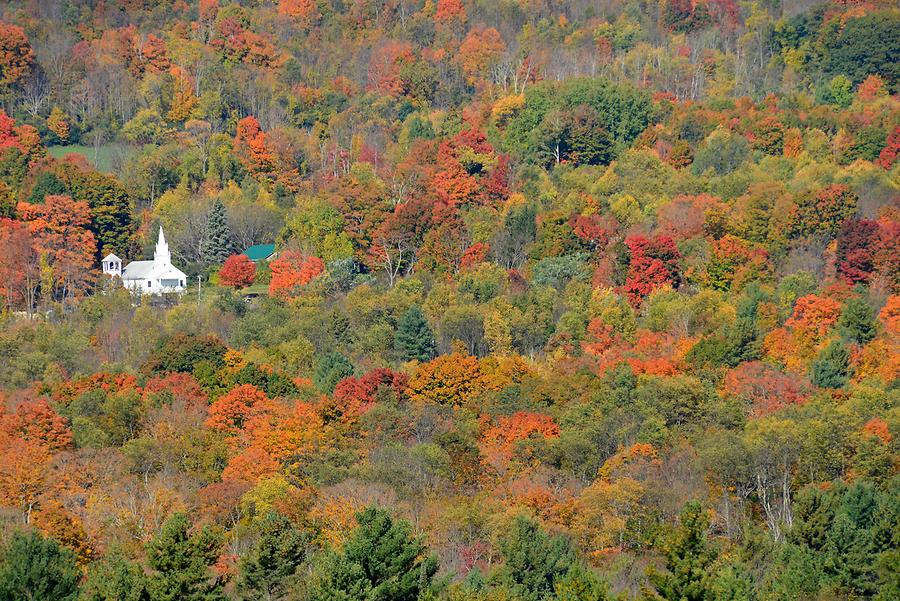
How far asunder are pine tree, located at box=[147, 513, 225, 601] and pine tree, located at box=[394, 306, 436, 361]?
26279mm

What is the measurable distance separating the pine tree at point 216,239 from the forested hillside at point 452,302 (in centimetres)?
16

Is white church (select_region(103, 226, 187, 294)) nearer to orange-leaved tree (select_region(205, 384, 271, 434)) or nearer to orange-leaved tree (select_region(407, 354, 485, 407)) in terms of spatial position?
orange-leaved tree (select_region(205, 384, 271, 434))

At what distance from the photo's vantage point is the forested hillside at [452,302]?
1987 inches

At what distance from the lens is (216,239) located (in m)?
82.6

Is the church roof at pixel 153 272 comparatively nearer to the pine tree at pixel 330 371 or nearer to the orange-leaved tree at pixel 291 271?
the orange-leaved tree at pixel 291 271

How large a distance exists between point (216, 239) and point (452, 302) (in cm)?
1353

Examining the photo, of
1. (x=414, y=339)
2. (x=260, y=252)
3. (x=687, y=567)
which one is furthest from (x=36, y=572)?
(x=260, y=252)

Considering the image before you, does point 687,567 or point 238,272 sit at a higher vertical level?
point 687,567

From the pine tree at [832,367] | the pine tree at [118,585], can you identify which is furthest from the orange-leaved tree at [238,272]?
the pine tree at [118,585]

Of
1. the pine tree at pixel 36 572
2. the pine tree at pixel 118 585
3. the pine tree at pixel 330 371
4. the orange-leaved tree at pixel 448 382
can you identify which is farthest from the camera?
the pine tree at pixel 330 371

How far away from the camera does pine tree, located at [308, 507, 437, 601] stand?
43250 mm

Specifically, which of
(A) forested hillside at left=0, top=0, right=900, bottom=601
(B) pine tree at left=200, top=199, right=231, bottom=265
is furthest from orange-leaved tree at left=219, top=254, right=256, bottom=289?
(B) pine tree at left=200, top=199, right=231, bottom=265

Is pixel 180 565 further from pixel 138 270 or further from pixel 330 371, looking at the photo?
pixel 138 270

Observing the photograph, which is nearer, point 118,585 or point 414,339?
point 118,585
